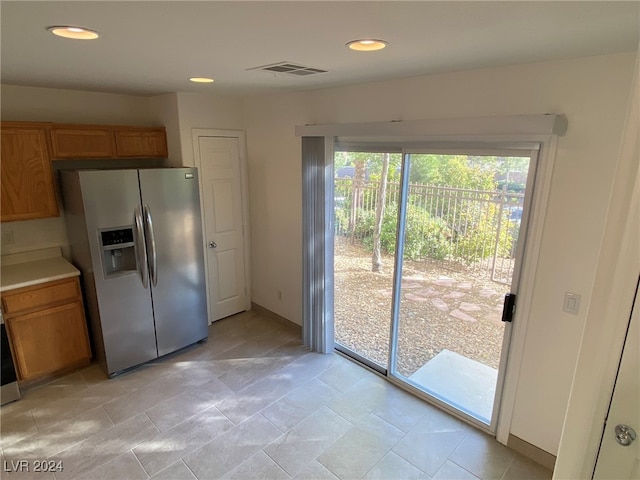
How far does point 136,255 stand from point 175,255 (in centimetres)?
33

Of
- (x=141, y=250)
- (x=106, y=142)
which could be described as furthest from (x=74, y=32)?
(x=106, y=142)

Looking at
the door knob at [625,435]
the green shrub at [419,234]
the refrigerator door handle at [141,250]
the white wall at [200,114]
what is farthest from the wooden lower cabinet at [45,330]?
the door knob at [625,435]

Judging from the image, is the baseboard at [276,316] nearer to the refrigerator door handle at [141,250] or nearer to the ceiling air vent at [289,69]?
the refrigerator door handle at [141,250]

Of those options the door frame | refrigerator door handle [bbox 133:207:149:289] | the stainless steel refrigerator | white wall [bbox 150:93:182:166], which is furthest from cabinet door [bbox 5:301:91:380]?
white wall [bbox 150:93:182:166]

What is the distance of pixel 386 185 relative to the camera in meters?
2.84

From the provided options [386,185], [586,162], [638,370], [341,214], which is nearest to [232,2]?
[638,370]

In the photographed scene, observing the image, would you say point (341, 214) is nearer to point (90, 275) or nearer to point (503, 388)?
point (503, 388)

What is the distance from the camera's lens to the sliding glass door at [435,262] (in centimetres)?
229

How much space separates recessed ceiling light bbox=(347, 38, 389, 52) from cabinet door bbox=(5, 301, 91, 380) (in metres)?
2.89

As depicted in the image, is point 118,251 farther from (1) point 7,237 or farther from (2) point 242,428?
(2) point 242,428

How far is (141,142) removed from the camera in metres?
3.32

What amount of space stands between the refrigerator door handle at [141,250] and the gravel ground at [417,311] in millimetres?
1643

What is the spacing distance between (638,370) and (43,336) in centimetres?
361

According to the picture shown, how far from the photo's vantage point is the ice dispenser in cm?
281
